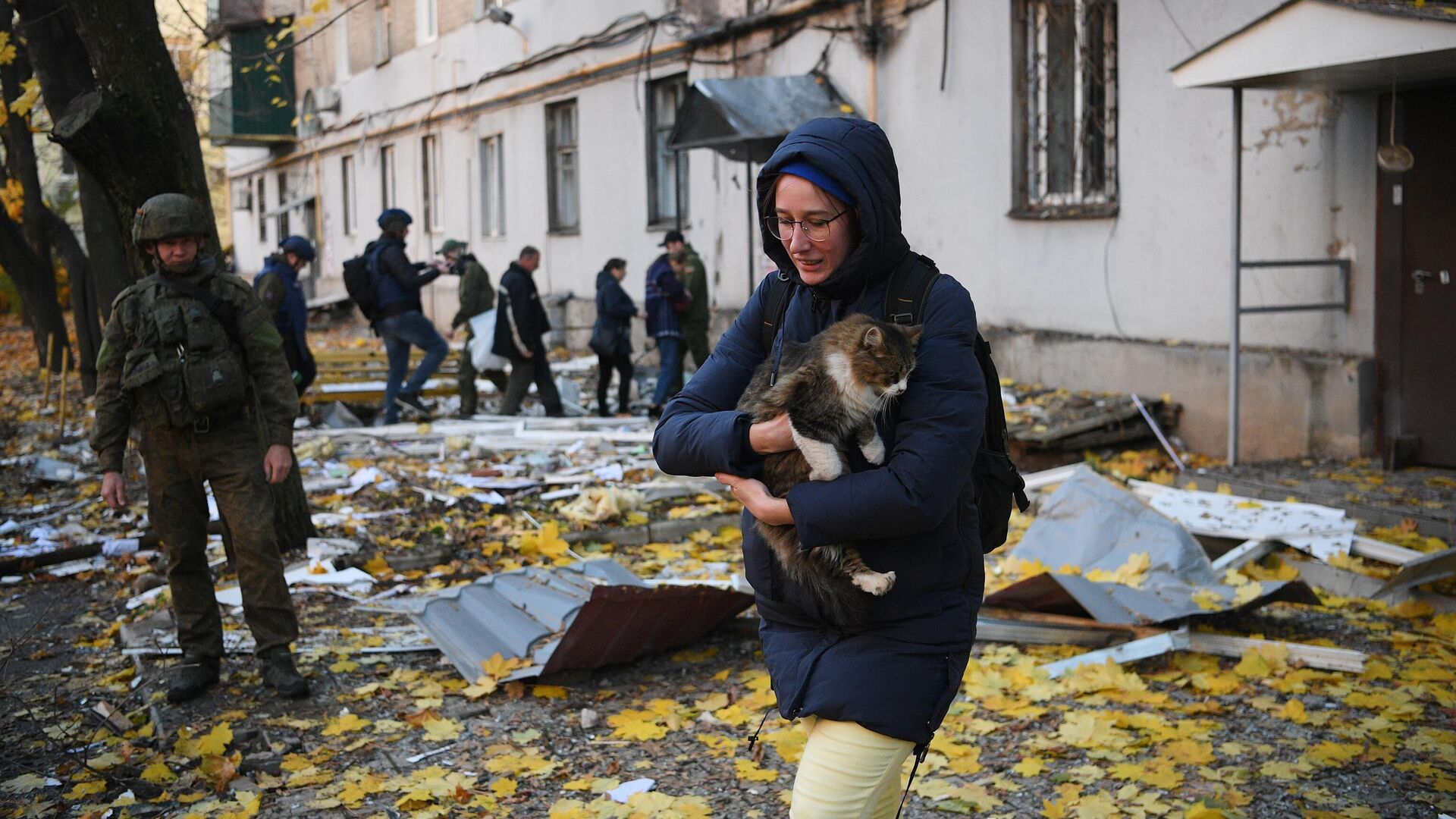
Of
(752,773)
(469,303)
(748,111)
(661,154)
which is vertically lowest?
(752,773)

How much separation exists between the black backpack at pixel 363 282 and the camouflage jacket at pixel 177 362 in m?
7.85

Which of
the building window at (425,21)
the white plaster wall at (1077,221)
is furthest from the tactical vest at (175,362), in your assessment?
the building window at (425,21)

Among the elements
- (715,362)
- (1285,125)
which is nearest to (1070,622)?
(715,362)

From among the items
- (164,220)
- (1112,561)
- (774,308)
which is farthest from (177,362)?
(1112,561)

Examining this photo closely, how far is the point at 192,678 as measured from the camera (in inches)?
213

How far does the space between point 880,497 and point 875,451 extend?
0.61 feet

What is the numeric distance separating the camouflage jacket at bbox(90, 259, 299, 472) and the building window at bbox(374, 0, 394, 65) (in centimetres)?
2396

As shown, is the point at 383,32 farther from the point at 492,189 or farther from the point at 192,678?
the point at 192,678

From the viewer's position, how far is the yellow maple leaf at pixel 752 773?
4.52 metres

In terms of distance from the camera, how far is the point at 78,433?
13867 millimetres

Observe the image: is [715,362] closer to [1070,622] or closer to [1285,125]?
[1070,622]

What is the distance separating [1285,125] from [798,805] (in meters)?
8.55

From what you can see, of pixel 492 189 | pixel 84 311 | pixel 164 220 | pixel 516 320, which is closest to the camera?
pixel 164 220

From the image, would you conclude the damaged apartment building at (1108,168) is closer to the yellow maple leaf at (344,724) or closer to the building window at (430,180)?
the yellow maple leaf at (344,724)
